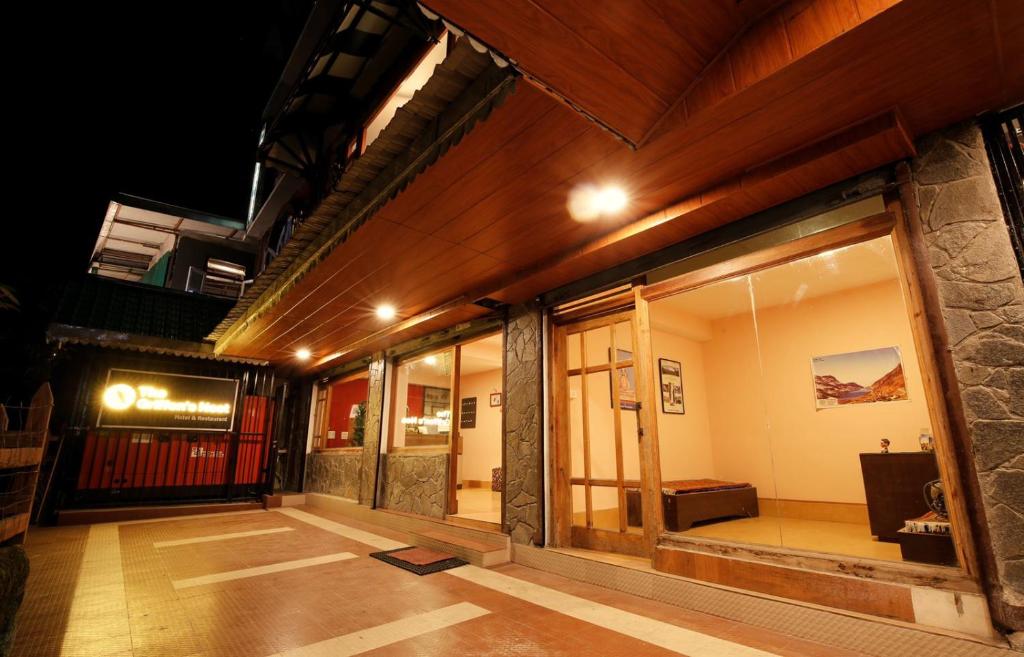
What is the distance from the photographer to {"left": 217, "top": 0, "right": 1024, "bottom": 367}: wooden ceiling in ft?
7.14

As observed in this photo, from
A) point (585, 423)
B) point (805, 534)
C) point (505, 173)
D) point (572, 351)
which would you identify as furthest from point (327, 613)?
point (805, 534)

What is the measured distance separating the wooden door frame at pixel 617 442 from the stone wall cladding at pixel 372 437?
440 cm

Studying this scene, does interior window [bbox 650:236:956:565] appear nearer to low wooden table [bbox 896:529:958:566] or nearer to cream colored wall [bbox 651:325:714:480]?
cream colored wall [bbox 651:325:714:480]

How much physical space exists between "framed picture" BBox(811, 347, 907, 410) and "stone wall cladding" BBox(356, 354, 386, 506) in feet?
24.6

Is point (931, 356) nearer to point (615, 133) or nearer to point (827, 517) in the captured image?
point (615, 133)

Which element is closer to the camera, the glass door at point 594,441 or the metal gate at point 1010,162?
the metal gate at point 1010,162

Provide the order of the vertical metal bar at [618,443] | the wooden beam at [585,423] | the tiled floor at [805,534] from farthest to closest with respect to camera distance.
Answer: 1. the wooden beam at [585,423]
2. the vertical metal bar at [618,443]
3. the tiled floor at [805,534]

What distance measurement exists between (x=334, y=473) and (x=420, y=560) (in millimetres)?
5588

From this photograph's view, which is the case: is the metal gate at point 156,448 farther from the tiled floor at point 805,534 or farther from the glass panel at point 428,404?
the tiled floor at point 805,534

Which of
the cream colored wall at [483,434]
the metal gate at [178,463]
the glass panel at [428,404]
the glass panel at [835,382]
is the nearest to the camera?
the glass panel at [835,382]

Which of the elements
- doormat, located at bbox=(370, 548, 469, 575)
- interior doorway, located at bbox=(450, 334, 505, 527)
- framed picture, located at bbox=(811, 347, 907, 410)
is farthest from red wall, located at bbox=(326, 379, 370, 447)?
framed picture, located at bbox=(811, 347, 907, 410)

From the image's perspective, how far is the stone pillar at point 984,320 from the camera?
2412 millimetres

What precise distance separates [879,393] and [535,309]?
200 inches

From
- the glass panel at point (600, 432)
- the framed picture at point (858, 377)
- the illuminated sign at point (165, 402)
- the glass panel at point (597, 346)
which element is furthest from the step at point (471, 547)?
the illuminated sign at point (165, 402)
